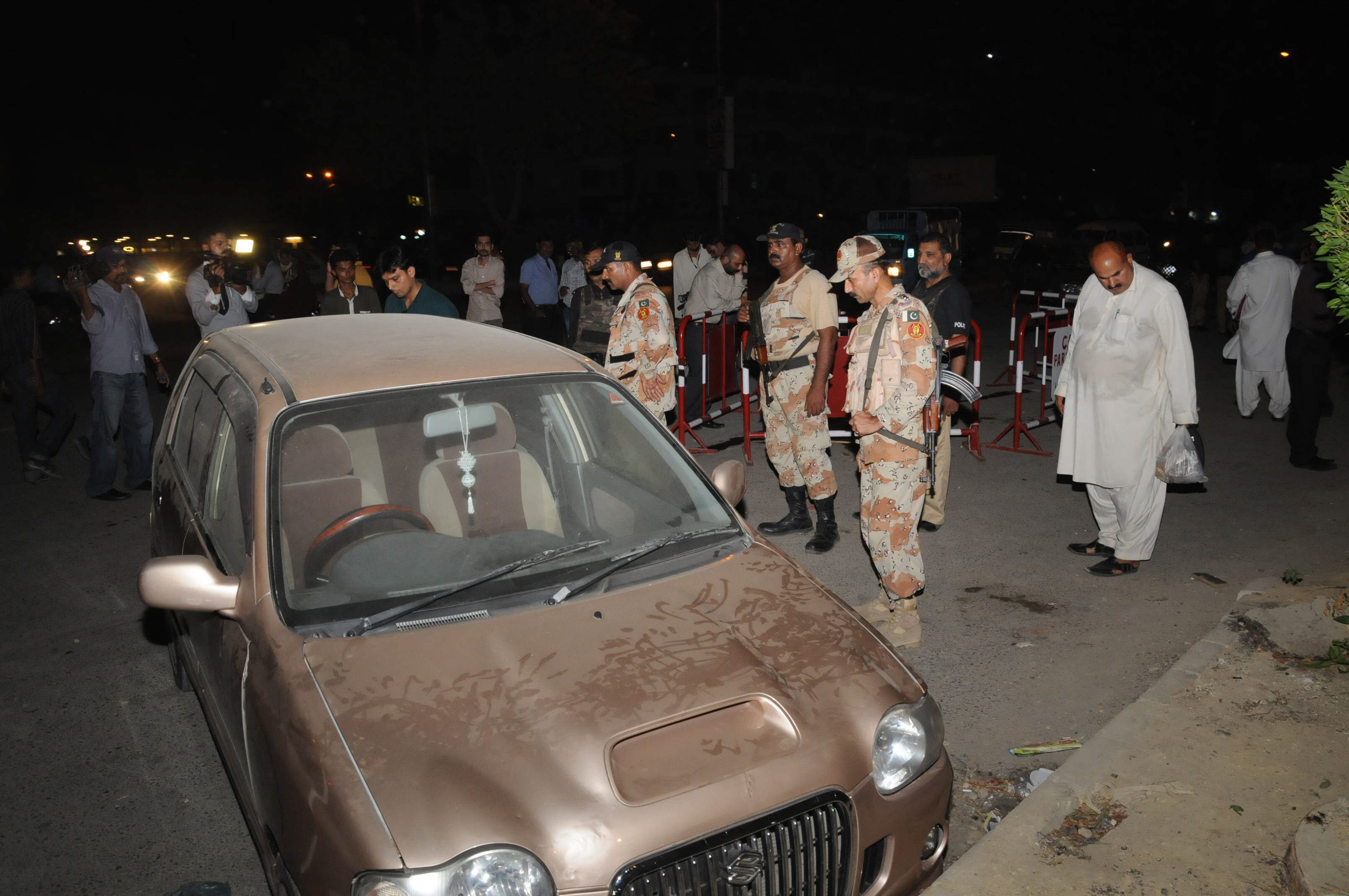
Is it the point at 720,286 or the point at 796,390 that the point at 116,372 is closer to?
the point at 796,390

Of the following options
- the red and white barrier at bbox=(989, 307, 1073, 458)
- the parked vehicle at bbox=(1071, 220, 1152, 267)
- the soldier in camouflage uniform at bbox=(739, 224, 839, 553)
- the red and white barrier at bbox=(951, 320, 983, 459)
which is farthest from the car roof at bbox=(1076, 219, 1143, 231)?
the soldier in camouflage uniform at bbox=(739, 224, 839, 553)

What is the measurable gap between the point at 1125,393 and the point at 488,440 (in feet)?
13.0

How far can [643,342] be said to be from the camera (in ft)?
21.8

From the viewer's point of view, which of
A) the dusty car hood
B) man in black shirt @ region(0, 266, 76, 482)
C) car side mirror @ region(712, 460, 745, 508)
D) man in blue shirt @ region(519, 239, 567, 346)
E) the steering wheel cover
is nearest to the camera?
the dusty car hood

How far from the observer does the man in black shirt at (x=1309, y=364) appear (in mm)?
8398

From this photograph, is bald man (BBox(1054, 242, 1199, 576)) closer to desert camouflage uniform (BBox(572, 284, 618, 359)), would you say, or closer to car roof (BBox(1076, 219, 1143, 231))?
desert camouflage uniform (BBox(572, 284, 618, 359))

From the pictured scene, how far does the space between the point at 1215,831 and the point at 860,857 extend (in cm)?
155

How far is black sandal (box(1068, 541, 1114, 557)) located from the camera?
6.49 m

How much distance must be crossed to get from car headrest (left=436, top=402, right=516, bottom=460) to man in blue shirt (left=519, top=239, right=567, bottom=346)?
29.0ft

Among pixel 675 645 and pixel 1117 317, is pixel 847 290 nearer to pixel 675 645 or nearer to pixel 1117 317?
pixel 1117 317

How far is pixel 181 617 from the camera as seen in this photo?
13.7 feet

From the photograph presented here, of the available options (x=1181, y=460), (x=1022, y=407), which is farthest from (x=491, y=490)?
(x=1022, y=407)

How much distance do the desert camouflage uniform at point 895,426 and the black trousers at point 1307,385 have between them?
5.20 meters

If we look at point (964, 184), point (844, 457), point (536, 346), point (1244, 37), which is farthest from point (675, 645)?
point (964, 184)
